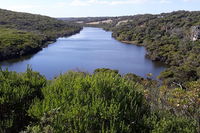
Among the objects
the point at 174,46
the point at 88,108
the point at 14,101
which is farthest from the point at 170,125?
the point at 174,46

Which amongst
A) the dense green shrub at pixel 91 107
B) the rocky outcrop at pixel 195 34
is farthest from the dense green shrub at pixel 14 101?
the rocky outcrop at pixel 195 34

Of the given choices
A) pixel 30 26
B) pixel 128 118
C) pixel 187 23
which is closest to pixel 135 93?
pixel 128 118

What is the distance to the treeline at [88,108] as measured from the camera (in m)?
10.7

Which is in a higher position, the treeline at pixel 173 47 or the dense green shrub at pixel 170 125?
the dense green shrub at pixel 170 125

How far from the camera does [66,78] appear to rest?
49.2ft

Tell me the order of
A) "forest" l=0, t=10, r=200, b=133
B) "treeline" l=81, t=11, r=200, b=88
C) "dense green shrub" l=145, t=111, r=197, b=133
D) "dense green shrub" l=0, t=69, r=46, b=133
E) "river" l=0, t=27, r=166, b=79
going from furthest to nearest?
"river" l=0, t=27, r=166, b=79, "treeline" l=81, t=11, r=200, b=88, "dense green shrub" l=0, t=69, r=46, b=133, "forest" l=0, t=10, r=200, b=133, "dense green shrub" l=145, t=111, r=197, b=133

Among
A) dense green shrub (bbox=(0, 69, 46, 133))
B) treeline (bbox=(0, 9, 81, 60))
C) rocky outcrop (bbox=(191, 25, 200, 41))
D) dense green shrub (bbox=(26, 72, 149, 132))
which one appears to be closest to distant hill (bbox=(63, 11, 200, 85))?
rocky outcrop (bbox=(191, 25, 200, 41))

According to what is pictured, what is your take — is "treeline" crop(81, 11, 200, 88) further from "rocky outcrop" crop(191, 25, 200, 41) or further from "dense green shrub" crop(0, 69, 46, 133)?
"dense green shrub" crop(0, 69, 46, 133)

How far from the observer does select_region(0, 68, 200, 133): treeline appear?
1070 cm

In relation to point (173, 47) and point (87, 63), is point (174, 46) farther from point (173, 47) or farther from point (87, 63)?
point (87, 63)

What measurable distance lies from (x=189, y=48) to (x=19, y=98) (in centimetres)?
7503

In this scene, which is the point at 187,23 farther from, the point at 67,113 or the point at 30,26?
the point at 67,113

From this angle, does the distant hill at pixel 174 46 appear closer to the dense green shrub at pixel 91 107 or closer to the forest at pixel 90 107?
the forest at pixel 90 107

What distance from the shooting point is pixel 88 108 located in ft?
37.0
